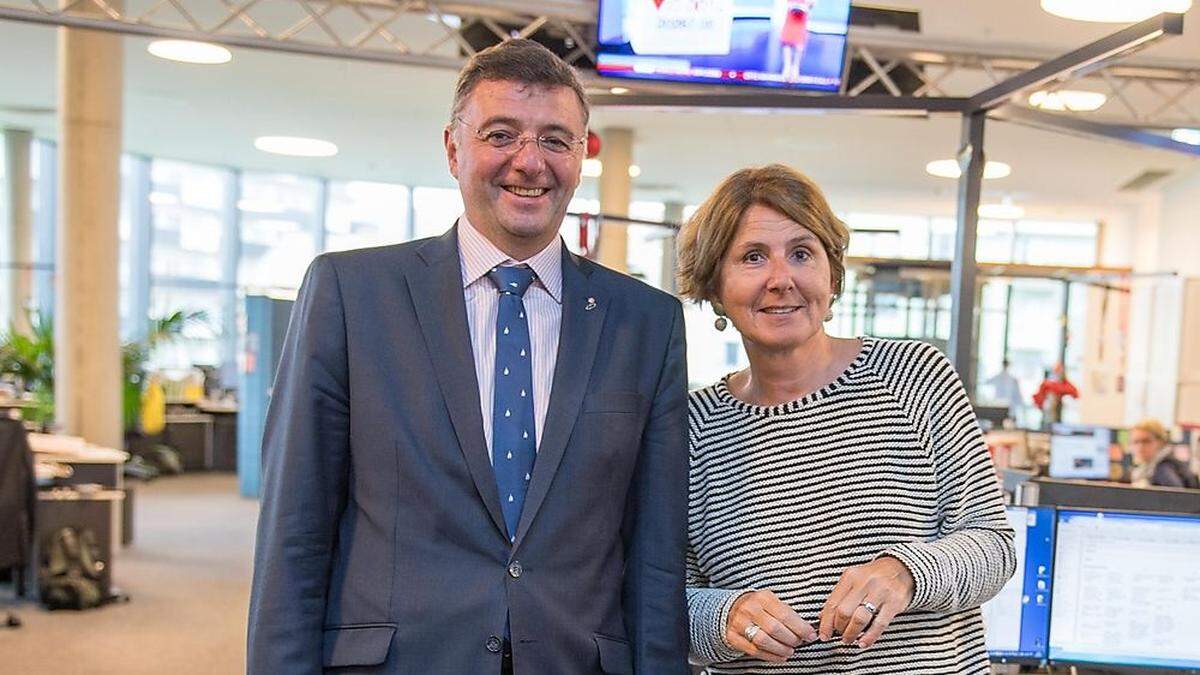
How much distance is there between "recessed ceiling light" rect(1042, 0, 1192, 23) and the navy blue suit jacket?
15.4 feet

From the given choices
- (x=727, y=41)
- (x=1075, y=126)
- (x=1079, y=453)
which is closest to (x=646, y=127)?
(x=1079, y=453)

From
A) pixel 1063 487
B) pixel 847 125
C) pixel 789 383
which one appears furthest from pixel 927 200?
pixel 789 383

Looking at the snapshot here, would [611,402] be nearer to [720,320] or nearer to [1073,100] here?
[720,320]

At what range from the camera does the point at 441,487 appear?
1.45m

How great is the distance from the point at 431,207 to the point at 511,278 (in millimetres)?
14728

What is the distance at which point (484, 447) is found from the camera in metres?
1.46

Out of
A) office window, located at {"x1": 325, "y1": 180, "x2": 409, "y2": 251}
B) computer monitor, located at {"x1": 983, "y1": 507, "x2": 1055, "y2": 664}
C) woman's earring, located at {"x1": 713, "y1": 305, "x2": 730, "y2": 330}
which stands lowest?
computer monitor, located at {"x1": 983, "y1": 507, "x2": 1055, "y2": 664}

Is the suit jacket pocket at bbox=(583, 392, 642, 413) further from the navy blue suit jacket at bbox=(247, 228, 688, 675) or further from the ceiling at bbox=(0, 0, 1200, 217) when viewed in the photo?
the ceiling at bbox=(0, 0, 1200, 217)

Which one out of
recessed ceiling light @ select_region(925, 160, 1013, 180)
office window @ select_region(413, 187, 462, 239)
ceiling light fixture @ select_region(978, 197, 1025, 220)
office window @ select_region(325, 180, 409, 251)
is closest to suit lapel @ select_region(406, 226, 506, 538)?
recessed ceiling light @ select_region(925, 160, 1013, 180)

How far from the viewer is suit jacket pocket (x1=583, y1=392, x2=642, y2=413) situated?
1520mm

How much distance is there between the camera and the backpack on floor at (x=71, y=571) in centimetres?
672

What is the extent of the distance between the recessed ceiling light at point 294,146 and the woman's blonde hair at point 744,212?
10.5 meters

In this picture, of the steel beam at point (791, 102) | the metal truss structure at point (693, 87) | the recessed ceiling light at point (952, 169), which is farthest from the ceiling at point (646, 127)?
the steel beam at point (791, 102)

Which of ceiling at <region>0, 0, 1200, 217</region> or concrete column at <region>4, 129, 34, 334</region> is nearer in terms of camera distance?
ceiling at <region>0, 0, 1200, 217</region>
